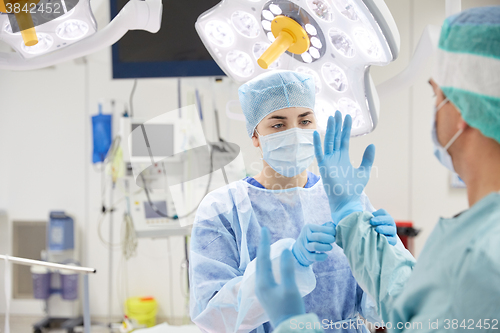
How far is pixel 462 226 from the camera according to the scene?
691 mm

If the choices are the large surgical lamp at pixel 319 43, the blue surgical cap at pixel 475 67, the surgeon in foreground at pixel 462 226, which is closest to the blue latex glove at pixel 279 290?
the surgeon in foreground at pixel 462 226

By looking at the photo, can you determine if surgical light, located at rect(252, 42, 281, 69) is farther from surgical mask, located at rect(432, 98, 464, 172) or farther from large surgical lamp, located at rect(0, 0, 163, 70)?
surgical mask, located at rect(432, 98, 464, 172)

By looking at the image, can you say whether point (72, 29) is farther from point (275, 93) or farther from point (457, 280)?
point (457, 280)

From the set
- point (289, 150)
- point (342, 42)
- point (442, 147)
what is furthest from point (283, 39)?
point (442, 147)

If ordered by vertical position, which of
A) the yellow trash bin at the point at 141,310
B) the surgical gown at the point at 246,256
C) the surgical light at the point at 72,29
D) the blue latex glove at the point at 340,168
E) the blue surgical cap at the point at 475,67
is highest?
the surgical light at the point at 72,29

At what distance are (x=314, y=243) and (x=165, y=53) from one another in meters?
1.30

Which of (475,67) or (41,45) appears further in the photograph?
(41,45)

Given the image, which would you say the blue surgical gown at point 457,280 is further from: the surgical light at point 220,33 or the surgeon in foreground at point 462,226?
the surgical light at point 220,33

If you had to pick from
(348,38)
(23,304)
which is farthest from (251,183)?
(23,304)

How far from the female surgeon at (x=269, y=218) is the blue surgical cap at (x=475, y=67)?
0.51 meters

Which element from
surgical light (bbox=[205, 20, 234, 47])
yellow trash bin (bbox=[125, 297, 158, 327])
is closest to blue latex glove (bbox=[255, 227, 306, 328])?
surgical light (bbox=[205, 20, 234, 47])

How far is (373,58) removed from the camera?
0.98 metres

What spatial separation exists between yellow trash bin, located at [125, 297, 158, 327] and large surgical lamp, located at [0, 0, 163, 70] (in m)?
2.77

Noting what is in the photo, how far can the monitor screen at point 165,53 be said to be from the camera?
1.77 m
